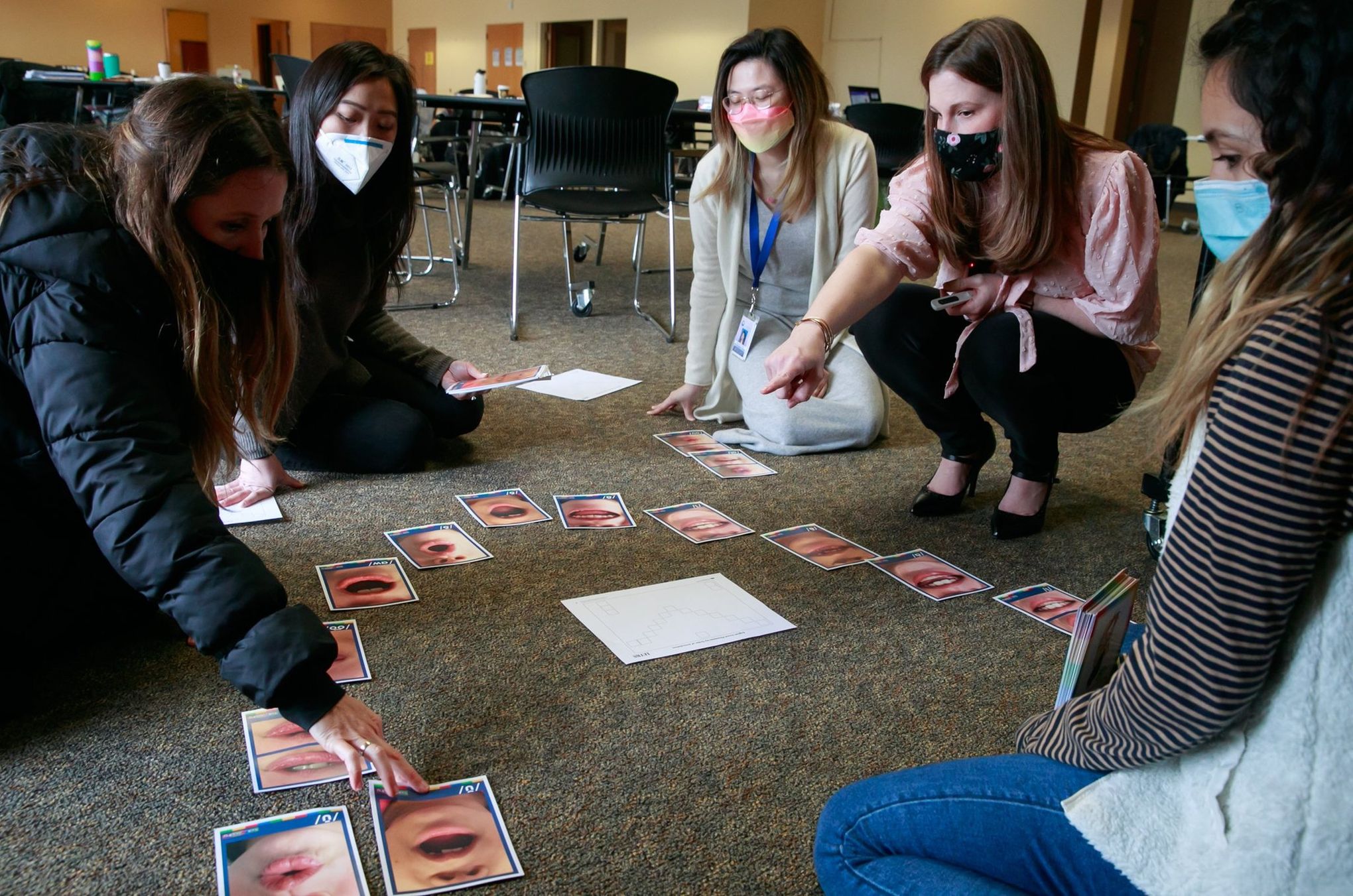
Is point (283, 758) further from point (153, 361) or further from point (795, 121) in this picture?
point (795, 121)

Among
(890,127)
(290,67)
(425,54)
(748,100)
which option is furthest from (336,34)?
(748,100)

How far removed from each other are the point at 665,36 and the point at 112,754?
43.1 ft

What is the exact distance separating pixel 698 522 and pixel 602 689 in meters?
0.72

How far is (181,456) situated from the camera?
122cm

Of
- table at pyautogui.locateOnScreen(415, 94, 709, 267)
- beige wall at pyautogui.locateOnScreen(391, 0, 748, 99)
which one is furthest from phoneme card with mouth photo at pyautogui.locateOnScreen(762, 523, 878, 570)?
beige wall at pyautogui.locateOnScreen(391, 0, 748, 99)

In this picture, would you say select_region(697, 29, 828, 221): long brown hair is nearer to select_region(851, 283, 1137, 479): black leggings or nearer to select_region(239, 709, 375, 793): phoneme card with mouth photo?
select_region(851, 283, 1137, 479): black leggings

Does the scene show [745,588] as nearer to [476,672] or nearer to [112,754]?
[476,672]

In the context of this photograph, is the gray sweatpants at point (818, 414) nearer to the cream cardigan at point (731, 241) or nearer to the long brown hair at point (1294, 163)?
the cream cardigan at point (731, 241)

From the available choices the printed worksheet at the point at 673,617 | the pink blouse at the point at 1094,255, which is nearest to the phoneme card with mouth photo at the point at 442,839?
the printed worksheet at the point at 673,617

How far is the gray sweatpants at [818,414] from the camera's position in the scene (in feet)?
9.07

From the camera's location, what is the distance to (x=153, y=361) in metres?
1.29

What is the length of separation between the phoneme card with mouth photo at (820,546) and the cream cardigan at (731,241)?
32.3 inches

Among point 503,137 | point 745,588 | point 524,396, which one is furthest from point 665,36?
point 745,588

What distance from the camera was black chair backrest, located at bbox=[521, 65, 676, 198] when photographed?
3.82 m
